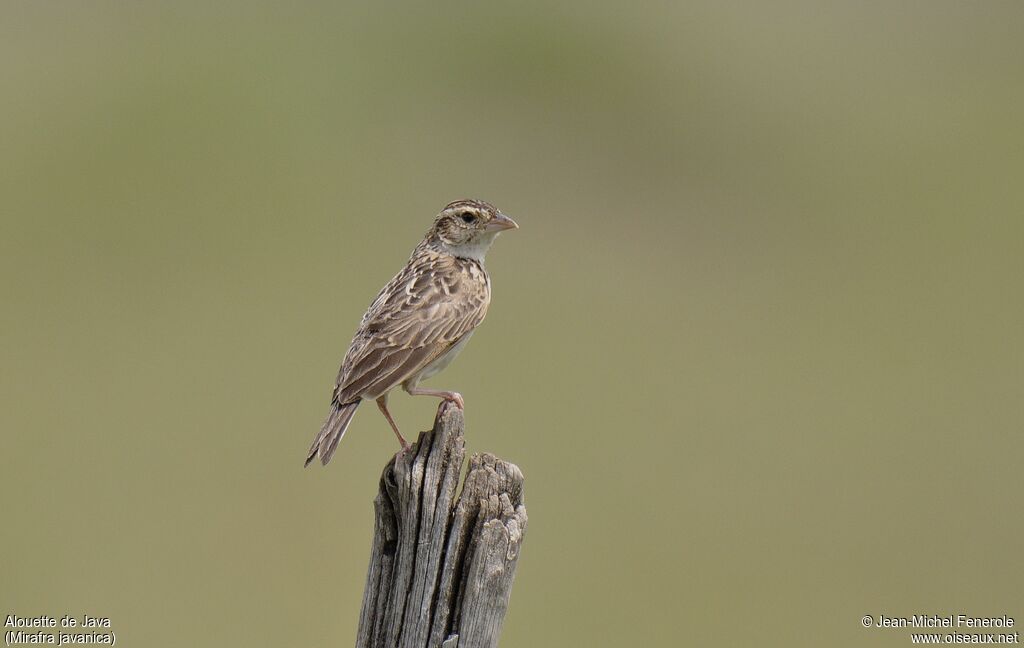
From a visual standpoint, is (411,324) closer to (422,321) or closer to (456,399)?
(422,321)

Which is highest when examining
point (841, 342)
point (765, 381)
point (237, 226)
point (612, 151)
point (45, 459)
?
point (612, 151)

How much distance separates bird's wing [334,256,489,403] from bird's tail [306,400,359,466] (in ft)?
0.19

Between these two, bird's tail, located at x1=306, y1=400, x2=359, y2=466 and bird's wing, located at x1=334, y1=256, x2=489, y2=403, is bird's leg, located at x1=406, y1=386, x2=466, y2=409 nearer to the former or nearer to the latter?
bird's wing, located at x1=334, y1=256, x2=489, y2=403

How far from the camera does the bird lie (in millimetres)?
7730

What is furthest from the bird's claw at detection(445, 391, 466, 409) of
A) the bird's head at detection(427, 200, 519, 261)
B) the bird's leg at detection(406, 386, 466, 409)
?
the bird's head at detection(427, 200, 519, 261)

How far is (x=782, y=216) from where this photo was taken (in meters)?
36.0

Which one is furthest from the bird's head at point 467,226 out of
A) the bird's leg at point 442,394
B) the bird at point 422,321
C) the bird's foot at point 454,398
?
the bird's foot at point 454,398

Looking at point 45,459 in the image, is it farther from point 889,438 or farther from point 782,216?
point 782,216

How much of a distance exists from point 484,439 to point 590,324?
8.21 meters

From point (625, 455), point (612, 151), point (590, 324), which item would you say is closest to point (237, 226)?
point (590, 324)

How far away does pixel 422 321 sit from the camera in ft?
27.1

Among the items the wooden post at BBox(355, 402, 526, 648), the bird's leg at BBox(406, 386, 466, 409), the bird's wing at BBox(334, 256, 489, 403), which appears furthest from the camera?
the bird's wing at BBox(334, 256, 489, 403)

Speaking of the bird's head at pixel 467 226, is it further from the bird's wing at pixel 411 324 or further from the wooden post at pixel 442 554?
the wooden post at pixel 442 554

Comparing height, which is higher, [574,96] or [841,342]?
[574,96]
